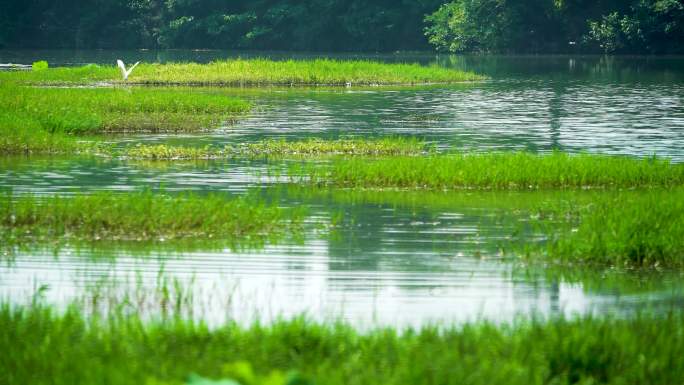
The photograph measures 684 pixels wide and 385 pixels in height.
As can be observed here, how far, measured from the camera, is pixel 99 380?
293 inches

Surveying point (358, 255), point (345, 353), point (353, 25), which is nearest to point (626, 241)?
point (358, 255)

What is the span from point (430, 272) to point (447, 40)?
231 feet

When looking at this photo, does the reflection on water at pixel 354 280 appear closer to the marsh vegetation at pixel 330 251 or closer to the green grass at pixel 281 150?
the marsh vegetation at pixel 330 251

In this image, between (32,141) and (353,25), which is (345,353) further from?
(353,25)

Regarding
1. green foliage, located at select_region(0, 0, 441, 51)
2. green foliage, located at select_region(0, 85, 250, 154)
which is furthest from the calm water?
green foliage, located at select_region(0, 0, 441, 51)

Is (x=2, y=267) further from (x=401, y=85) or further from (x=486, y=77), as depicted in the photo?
(x=486, y=77)

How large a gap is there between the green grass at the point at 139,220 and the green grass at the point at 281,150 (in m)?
8.45

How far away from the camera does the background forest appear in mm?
73875

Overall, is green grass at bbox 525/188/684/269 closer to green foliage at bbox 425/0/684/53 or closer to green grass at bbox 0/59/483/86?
green grass at bbox 0/59/483/86

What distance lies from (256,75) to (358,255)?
37006 mm

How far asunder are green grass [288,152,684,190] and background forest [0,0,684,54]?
51.3m

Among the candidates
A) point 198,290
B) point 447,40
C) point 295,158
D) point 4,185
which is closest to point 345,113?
point 295,158

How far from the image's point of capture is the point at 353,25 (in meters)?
83.9

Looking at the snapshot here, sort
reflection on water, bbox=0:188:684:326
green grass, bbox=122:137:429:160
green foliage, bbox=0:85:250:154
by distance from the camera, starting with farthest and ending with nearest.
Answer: green foliage, bbox=0:85:250:154, green grass, bbox=122:137:429:160, reflection on water, bbox=0:188:684:326
